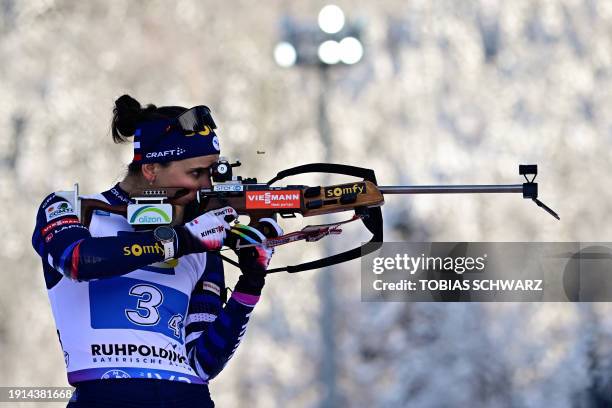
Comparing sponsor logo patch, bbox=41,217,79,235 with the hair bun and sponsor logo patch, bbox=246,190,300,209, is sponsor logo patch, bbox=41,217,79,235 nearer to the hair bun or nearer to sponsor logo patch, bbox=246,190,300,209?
the hair bun

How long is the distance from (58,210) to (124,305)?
0.37 m

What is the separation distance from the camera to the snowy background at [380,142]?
12.3 metres

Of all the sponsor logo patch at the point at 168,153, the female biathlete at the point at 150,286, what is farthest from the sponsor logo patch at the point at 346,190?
the sponsor logo patch at the point at 168,153

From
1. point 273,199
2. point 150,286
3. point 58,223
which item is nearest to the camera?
point 58,223

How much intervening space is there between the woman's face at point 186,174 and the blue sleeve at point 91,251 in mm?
Result: 338

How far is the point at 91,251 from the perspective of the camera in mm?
3564

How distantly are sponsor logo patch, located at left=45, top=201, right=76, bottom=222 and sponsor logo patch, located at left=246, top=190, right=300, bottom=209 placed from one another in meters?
0.63

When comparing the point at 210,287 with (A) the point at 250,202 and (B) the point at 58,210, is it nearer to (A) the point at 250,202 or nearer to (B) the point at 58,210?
(A) the point at 250,202

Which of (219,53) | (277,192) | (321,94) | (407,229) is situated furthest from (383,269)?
(277,192)

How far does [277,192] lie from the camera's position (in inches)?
162

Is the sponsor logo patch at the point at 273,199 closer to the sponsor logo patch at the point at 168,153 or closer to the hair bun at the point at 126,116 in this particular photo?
the sponsor logo patch at the point at 168,153

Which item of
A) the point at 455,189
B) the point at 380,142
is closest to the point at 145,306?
the point at 455,189

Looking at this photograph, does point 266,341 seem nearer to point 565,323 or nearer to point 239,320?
point 565,323

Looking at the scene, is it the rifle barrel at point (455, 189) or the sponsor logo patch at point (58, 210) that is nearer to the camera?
the sponsor logo patch at point (58, 210)
